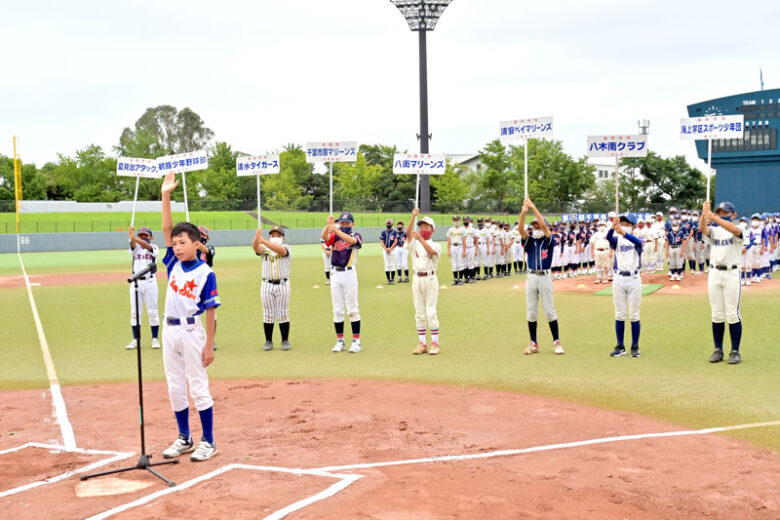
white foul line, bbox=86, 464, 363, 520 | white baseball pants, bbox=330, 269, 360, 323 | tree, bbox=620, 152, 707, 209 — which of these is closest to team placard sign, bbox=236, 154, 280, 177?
white baseball pants, bbox=330, 269, 360, 323

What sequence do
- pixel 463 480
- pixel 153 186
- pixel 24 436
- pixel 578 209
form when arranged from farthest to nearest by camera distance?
pixel 153 186 < pixel 578 209 < pixel 24 436 < pixel 463 480

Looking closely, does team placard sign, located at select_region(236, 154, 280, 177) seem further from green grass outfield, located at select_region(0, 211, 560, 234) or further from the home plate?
green grass outfield, located at select_region(0, 211, 560, 234)

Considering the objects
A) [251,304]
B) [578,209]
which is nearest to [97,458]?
[251,304]

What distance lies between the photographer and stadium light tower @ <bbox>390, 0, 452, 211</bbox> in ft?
217

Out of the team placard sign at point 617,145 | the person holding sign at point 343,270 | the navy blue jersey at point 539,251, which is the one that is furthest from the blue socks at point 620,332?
the person holding sign at point 343,270

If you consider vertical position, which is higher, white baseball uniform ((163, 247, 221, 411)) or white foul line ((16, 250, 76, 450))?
white baseball uniform ((163, 247, 221, 411))

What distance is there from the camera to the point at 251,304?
69.8 ft

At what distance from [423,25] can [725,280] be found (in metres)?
60.3

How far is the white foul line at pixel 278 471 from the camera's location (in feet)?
18.8

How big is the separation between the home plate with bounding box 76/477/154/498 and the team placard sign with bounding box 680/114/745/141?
11551 mm

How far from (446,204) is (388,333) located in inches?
2374

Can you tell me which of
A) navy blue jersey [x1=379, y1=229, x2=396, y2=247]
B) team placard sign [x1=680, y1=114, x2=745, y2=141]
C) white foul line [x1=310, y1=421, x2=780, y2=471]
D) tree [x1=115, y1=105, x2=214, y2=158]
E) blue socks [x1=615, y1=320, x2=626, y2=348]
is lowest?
white foul line [x1=310, y1=421, x2=780, y2=471]

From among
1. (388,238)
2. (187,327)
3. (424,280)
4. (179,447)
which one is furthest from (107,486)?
(388,238)

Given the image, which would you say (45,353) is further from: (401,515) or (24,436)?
(401,515)
